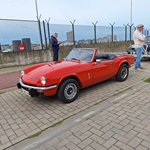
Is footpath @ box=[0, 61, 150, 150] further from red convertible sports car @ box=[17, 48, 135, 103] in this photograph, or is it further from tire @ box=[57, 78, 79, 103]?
red convertible sports car @ box=[17, 48, 135, 103]

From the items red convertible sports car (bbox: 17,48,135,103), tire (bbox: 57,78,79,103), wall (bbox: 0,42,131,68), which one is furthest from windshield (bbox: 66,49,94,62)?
wall (bbox: 0,42,131,68)

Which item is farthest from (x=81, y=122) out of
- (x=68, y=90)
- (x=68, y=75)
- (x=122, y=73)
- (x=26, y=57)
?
(x=26, y=57)

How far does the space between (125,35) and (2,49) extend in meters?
12.1

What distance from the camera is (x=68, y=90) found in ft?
12.9

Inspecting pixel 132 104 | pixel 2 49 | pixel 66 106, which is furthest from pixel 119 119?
pixel 2 49

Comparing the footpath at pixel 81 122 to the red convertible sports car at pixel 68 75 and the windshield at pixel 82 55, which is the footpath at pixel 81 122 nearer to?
the red convertible sports car at pixel 68 75

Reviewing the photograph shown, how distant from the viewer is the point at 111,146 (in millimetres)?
2369

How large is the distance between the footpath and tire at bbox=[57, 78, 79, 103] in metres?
0.15

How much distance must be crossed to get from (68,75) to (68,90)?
397mm

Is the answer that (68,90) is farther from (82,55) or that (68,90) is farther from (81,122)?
(82,55)

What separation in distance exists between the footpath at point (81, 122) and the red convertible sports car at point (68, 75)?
39cm

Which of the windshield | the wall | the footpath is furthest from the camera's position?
the wall

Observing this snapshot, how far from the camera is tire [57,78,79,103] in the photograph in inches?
147

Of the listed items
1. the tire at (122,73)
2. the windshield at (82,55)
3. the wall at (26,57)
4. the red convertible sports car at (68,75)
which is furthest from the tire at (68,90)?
the wall at (26,57)
